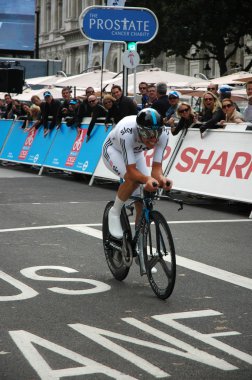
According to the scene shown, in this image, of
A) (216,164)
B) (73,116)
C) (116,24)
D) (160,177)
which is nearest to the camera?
(160,177)

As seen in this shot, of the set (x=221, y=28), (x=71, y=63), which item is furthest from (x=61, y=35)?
(x=221, y=28)

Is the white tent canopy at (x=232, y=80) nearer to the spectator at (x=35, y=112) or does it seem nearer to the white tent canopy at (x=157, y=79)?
the white tent canopy at (x=157, y=79)

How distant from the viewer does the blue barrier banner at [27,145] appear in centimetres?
2148

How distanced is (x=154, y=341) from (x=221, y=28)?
4128 centimetres

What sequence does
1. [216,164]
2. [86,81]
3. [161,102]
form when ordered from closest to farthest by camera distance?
[216,164]
[161,102]
[86,81]

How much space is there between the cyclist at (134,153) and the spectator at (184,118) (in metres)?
7.20

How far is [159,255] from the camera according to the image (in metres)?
7.57

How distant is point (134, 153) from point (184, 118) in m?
7.59

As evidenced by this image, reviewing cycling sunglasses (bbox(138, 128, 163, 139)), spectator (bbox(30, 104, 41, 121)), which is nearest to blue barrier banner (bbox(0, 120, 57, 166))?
spectator (bbox(30, 104, 41, 121))

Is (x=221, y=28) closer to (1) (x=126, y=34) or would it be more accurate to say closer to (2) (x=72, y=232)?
(1) (x=126, y=34)

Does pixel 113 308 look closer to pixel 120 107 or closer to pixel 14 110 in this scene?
pixel 120 107

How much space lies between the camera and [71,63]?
99688mm

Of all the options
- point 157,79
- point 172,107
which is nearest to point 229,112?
point 172,107

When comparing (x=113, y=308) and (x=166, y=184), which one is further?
(x=166, y=184)
